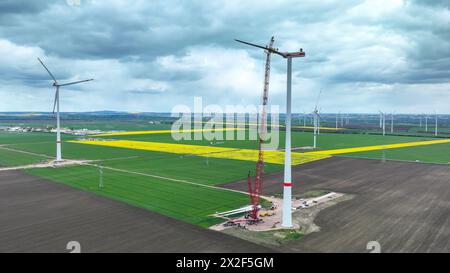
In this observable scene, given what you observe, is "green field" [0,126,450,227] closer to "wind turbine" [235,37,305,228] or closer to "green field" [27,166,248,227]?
"green field" [27,166,248,227]

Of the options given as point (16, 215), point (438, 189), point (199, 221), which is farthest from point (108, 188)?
point (438, 189)

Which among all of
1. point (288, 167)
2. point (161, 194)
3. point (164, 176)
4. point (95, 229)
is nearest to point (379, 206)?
point (288, 167)

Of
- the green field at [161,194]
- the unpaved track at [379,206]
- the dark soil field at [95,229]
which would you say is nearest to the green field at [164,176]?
the green field at [161,194]

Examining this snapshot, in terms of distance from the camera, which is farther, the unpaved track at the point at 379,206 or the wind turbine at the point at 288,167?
the wind turbine at the point at 288,167

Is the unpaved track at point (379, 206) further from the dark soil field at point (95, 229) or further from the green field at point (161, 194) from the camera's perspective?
the dark soil field at point (95, 229)

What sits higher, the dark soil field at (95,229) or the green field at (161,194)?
the green field at (161,194)

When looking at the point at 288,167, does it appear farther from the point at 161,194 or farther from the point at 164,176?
the point at 164,176

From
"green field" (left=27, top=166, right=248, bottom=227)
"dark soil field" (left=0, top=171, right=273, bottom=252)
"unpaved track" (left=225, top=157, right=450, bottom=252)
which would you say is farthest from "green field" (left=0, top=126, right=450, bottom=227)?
"unpaved track" (left=225, top=157, right=450, bottom=252)
